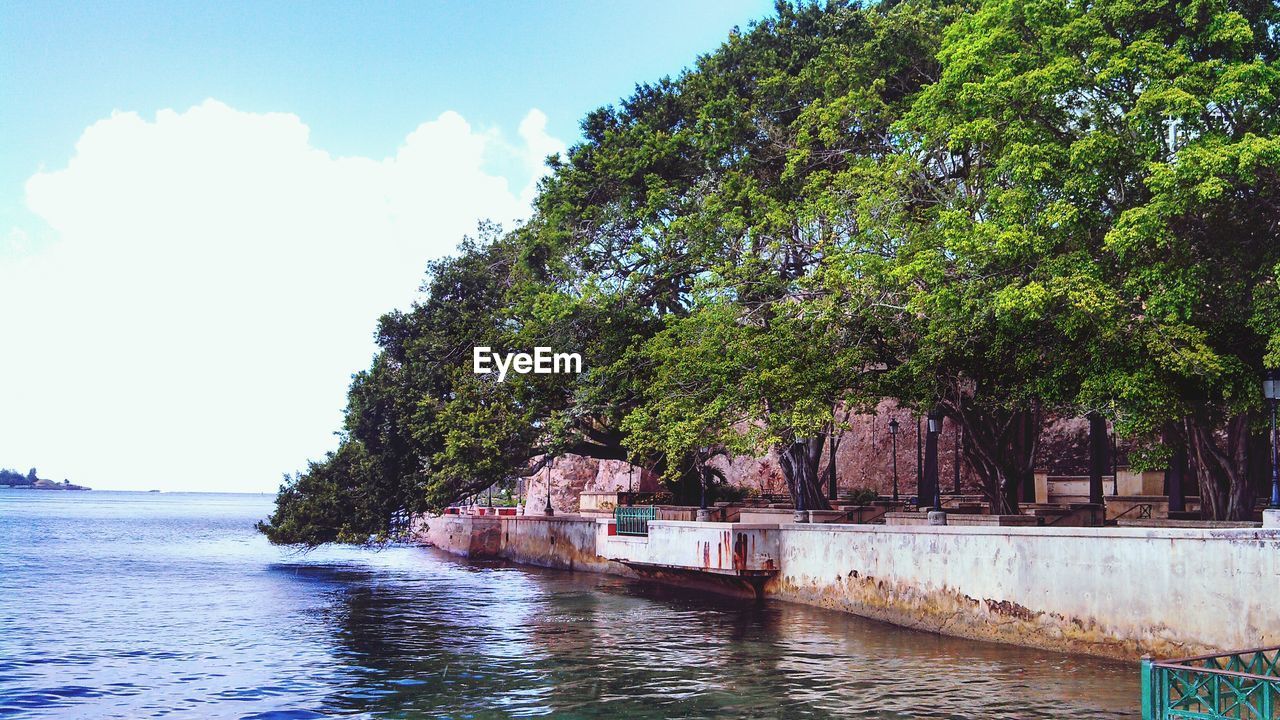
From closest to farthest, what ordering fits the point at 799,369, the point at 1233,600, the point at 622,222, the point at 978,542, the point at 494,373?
the point at 1233,600, the point at 978,542, the point at 799,369, the point at 622,222, the point at 494,373

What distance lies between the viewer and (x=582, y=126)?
1679 inches

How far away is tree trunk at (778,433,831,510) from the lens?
34031 millimetres

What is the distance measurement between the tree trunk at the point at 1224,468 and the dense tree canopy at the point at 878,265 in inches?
2.7

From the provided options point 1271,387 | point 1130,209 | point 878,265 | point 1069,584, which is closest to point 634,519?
point 878,265

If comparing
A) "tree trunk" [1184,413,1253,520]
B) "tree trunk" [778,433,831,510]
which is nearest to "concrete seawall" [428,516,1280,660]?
"tree trunk" [778,433,831,510]

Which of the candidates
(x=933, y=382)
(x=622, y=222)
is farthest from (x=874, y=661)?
(x=622, y=222)

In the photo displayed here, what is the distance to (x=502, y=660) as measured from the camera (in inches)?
836

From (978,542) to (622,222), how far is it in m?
20.3

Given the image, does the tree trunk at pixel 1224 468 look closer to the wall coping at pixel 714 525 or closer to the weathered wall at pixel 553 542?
the wall coping at pixel 714 525

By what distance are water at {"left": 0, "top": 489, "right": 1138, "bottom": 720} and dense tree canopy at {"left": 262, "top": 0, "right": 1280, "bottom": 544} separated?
6106 mm

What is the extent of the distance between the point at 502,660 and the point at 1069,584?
1101cm

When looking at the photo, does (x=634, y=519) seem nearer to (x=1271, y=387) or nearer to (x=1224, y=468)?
(x=1224, y=468)

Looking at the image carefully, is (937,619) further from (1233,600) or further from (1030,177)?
(1030,177)

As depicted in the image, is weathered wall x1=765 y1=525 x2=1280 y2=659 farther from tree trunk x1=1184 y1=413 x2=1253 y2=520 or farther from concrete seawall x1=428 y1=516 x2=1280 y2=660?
tree trunk x1=1184 y1=413 x2=1253 y2=520
